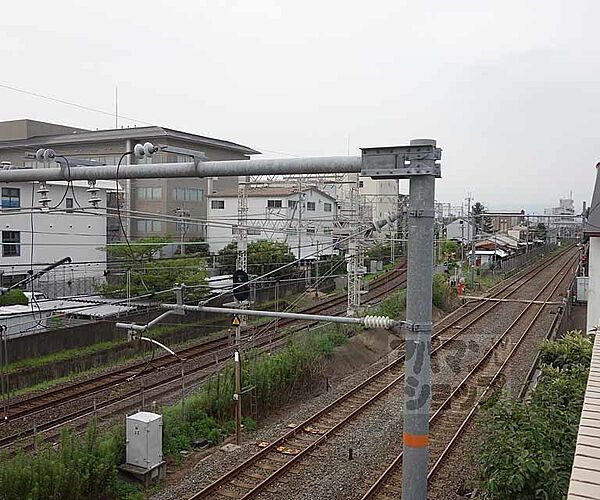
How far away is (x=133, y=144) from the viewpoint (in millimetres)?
21969

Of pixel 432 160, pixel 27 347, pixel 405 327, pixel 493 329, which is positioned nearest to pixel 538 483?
pixel 405 327

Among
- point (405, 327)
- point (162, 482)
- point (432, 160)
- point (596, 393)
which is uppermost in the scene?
point (432, 160)

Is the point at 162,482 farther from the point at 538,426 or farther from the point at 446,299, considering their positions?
the point at 446,299

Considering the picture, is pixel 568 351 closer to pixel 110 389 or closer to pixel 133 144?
pixel 110 389

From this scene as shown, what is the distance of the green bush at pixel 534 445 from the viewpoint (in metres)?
4.32

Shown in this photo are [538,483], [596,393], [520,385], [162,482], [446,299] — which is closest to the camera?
[596,393]

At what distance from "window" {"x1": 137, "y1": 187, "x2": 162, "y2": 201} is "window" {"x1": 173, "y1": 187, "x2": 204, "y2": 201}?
73 cm

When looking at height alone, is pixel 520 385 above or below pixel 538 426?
below

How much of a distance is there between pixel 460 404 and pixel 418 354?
826 centimetres

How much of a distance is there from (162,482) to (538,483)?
196 inches

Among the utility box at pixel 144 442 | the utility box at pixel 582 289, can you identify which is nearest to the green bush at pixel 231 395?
the utility box at pixel 144 442

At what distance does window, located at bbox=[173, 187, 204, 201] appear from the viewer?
2745cm

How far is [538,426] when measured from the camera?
5.00 meters

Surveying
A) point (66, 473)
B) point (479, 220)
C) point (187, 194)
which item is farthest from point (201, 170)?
point (479, 220)
